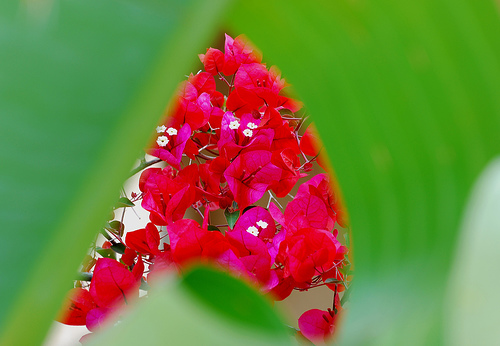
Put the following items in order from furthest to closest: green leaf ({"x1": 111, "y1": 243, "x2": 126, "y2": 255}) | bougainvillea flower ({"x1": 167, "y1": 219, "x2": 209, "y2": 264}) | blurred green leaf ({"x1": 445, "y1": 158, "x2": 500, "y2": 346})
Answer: green leaf ({"x1": 111, "y1": 243, "x2": 126, "y2": 255}), bougainvillea flower ({"x1": 167, "y1": 219, "x2": 209, "y2": 264}), blurred green leaf ({"x1": 445, "y1": 158, "x2": 500, "y2": 346})

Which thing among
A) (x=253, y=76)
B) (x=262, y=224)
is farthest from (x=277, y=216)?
(x=253, y=76)

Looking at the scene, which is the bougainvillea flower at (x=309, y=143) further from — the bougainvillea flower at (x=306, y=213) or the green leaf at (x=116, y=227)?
the green leaf at (x=116, y=227)

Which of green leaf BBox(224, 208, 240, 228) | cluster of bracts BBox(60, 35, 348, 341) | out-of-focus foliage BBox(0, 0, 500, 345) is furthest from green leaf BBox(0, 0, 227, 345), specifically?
green leaf BBox(224, 208, 240, 228)

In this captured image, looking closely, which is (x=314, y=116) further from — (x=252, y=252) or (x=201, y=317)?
(x=252, y=252)

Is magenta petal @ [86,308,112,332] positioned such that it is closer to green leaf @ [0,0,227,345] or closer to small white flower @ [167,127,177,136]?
small white flower @ [167,127,177,136]

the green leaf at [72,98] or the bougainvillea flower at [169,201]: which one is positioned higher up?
the green leaf at [72,98]

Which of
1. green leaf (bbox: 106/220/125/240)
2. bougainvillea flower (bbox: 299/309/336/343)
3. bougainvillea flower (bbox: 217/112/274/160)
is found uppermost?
bougainvillea flower (bbox: 217/112/274/160)

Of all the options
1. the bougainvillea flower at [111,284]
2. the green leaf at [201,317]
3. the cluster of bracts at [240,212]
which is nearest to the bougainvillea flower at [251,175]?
the cluster of bracts at [240,212]
